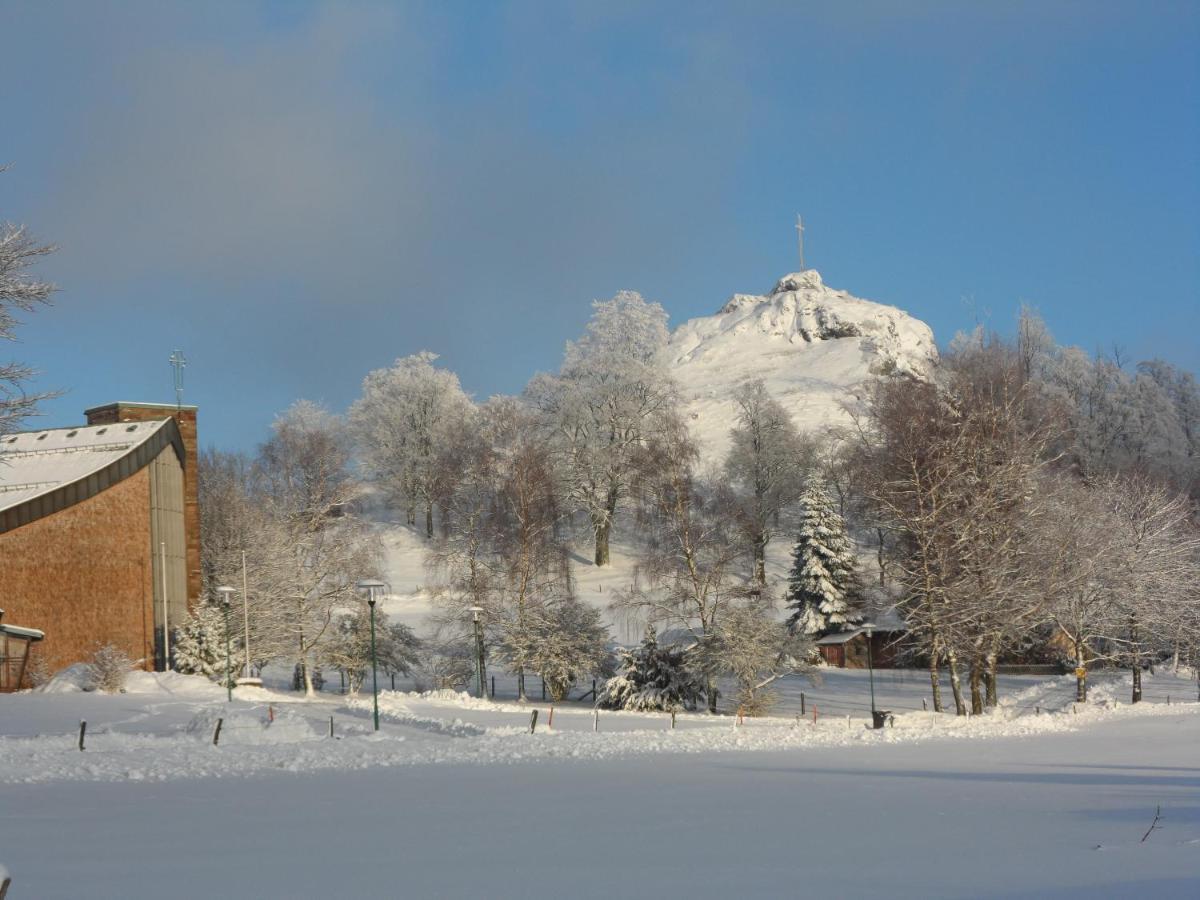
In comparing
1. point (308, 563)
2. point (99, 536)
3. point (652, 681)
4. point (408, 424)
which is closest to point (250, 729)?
point (652, 681)

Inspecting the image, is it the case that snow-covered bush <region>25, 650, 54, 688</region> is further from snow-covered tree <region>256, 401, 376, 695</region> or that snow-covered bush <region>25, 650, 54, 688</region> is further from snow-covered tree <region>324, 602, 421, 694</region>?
snow-covered tree <region>324, 602, 421, 694</region>

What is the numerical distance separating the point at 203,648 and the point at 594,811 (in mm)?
33767

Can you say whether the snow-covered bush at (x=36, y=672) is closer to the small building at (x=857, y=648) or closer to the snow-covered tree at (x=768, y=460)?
the small building at (x=857, y=648)

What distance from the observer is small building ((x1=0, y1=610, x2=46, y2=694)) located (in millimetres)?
38531

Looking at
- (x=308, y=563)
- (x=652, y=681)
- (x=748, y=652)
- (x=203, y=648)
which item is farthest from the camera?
(x=308, y=563)

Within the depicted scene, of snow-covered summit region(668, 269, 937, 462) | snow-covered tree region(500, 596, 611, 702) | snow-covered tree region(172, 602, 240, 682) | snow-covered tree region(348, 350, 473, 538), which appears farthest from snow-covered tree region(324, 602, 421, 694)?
snow-covered summit region(668, 269, 937, 462)

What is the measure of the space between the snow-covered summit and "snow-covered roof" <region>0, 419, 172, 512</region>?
53.6 meters

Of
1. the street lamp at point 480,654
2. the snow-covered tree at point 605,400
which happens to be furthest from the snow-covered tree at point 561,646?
the snow-covered tree at point 605,400

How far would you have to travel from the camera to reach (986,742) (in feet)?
79.6

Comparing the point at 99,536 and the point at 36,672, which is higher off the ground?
the point at 99,536

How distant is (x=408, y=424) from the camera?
84000mm

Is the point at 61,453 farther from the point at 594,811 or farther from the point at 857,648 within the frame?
the point at 594,811

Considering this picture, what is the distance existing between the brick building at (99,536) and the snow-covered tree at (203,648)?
1.29m

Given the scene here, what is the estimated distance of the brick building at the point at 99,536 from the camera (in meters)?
41.3
